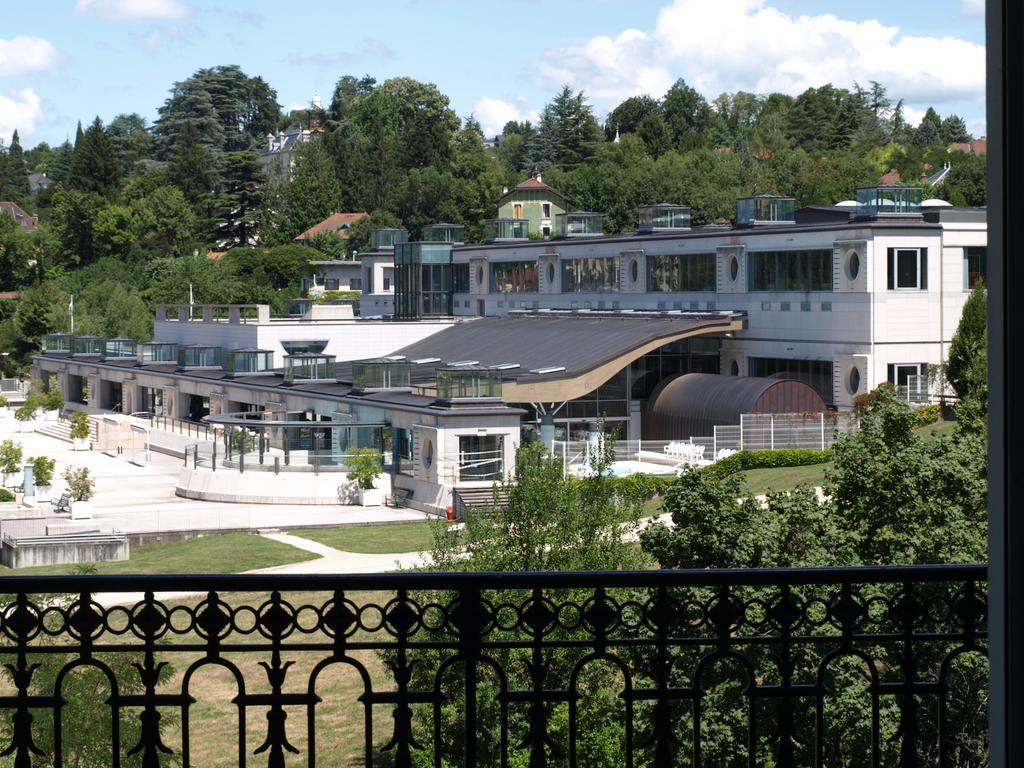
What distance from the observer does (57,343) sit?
71.1m

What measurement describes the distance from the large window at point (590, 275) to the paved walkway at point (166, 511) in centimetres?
1918

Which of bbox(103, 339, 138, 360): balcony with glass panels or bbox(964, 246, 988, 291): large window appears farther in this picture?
bbox(103, 339, 138, 360): balcony with glass panels

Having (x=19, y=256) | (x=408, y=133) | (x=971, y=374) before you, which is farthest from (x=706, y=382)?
(x=408, y=133)

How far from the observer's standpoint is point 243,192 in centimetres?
10794

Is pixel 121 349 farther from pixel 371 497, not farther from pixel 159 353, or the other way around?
pixel 371 497

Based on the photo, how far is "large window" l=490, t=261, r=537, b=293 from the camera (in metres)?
65.3

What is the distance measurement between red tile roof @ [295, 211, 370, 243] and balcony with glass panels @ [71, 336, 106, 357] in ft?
112

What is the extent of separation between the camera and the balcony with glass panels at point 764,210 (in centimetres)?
5175

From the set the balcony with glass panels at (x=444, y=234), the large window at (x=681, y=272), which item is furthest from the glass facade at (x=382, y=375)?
the balcony with glass panels at (x=444, y=234)

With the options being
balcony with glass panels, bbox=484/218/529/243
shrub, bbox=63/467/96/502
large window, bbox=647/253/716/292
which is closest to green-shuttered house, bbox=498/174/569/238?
balcony with glass panels, bbox=484/218/529/243

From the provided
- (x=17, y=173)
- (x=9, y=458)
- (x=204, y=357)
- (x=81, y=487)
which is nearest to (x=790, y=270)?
(x=204, y=357)

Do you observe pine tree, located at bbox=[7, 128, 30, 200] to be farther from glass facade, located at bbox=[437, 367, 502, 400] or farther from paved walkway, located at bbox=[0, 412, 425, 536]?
glass facade, located at bbox=[437, 367, 502, 400]

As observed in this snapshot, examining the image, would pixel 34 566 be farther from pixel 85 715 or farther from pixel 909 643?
pixel 909 643

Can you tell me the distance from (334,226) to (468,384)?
65829 millimetres
